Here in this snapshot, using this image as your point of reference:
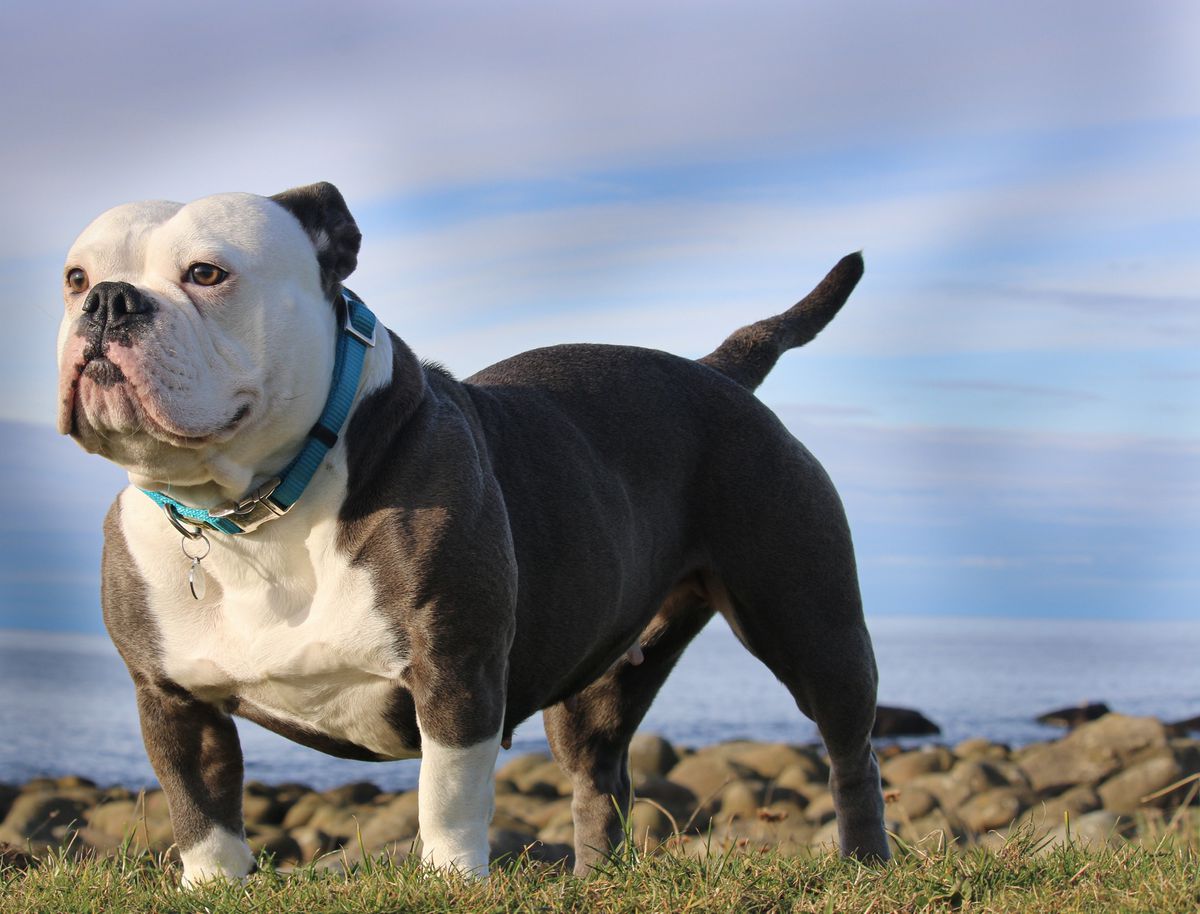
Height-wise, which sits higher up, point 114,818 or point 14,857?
point 14,857

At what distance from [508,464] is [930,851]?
1701mm

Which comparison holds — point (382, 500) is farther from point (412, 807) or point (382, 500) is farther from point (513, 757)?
point (513, 757)

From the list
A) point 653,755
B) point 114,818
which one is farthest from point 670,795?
point 114,818

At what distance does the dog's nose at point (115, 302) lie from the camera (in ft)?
11.6

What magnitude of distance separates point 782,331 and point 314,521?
8.31 feet

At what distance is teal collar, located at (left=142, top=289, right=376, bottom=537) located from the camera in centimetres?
382

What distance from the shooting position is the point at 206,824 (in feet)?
13.8

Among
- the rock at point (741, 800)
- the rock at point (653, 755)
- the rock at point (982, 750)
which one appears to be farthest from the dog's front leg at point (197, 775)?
the rock at point (982, 750)

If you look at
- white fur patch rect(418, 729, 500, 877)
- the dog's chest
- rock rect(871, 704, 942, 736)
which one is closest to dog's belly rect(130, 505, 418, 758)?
the dog's chest

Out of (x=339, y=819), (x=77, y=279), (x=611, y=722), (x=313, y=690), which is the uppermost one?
(x=77, y=279)

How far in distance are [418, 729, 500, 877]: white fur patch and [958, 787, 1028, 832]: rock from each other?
6685 millimetres

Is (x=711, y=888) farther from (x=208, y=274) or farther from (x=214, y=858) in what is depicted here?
(x=208, y=274)

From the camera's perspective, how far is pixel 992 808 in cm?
1012

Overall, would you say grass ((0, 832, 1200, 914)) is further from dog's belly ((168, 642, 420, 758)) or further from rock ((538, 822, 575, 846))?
rock ((538, 822, 575, 846))
